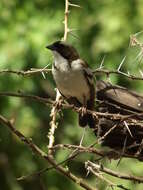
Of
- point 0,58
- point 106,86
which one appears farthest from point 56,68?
point 0,58

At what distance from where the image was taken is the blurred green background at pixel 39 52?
7.01 meters

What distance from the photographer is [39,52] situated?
22.5ft

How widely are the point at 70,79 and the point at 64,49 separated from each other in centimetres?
21

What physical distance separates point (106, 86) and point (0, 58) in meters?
2.78

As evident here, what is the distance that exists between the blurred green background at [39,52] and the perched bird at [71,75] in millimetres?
1996

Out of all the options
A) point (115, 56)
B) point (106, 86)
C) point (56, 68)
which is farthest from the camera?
point (115, 56)

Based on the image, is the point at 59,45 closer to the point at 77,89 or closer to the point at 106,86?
the point at 77,89

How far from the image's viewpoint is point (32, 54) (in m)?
6.88

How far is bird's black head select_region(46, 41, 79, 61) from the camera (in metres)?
4.77

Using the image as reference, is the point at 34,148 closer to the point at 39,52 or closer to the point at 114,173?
the point at 114,173

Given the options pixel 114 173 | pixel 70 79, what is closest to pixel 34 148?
pixel 114 173

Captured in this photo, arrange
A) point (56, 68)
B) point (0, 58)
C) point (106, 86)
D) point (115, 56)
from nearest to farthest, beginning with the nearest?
point (106, 86)
point (56, 68)
point (0, 58)
point (115, 56)

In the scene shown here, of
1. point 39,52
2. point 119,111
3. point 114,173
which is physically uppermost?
point 119,111

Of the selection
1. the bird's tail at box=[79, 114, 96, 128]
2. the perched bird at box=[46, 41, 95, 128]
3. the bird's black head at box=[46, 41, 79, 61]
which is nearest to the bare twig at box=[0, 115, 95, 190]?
the bird's tail at box=[79, 114, 96, 128]
